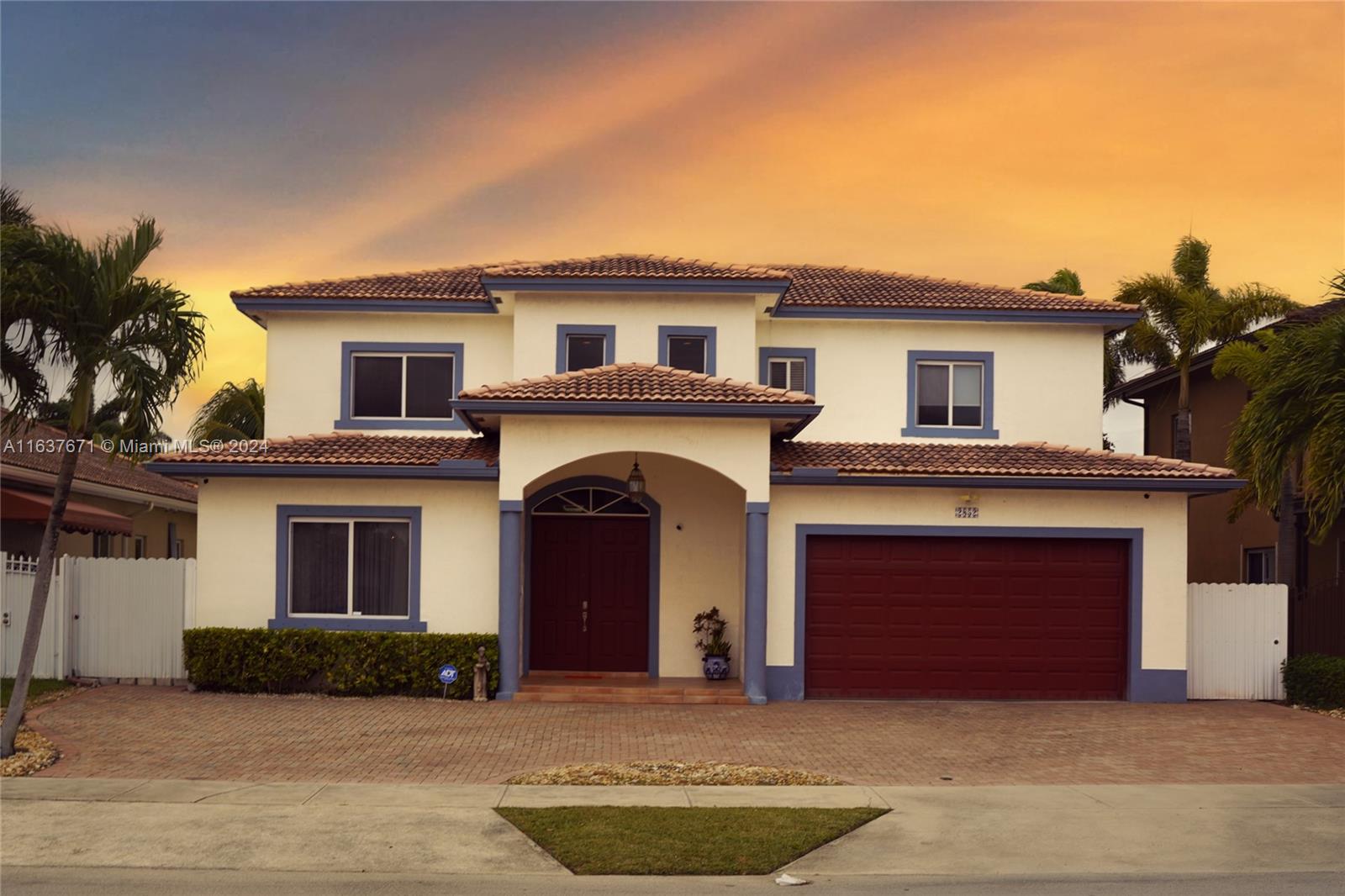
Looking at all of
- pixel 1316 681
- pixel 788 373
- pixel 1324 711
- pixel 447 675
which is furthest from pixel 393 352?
pixel 1324 711

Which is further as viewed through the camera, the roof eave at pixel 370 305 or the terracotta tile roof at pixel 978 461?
the roof eave at pixel 370 305

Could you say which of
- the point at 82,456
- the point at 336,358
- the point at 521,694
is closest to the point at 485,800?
the point at 521,694

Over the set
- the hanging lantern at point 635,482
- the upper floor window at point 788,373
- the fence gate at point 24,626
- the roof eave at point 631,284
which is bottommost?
the fence gate at point 24,626

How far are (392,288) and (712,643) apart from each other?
28.8 ft

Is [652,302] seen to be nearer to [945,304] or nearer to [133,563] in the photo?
[945,304]

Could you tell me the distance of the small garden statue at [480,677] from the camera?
66.1ft

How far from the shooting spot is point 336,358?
24375 millimetres

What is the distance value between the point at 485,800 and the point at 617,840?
206 centimetres

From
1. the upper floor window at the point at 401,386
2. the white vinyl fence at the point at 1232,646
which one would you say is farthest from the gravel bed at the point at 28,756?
the white vinyl fence at the point at 1232,646

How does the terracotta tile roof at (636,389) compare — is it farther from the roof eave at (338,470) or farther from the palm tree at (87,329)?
the palm tree at (87,329)

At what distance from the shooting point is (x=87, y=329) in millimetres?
14844

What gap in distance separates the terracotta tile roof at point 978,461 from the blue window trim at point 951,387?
2.97 ft

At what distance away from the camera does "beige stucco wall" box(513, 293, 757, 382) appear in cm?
2341

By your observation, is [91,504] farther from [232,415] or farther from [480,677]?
[480,677]
